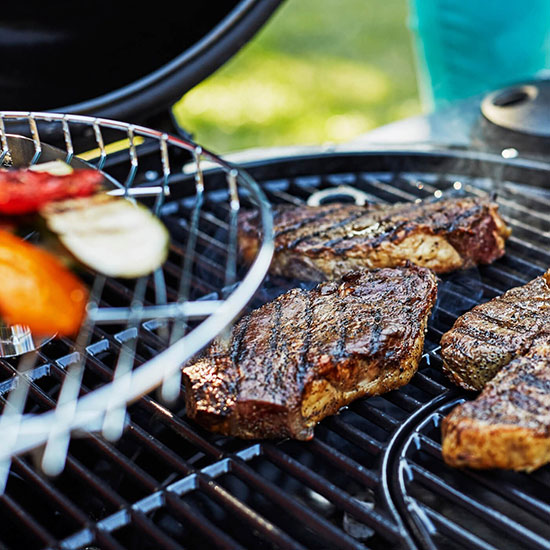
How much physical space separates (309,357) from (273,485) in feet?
1.10

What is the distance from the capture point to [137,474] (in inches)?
73.4

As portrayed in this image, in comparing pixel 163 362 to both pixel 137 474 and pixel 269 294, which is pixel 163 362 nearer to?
pixel 137 474

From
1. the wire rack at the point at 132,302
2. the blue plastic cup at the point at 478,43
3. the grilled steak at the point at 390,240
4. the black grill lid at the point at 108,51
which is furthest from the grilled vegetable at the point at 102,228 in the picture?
the blue plastic cup at the point at 478,43

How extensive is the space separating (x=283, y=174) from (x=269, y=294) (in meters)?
0.81

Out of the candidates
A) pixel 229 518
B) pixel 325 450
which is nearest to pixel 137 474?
pixel 229 518

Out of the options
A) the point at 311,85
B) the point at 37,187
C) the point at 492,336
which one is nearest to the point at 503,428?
the point at 492,336

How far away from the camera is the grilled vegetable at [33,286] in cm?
181

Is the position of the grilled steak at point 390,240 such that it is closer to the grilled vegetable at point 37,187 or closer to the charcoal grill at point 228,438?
the charcoal grill at point 228,438

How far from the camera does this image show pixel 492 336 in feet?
6.96

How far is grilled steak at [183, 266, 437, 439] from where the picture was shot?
193 centimetres

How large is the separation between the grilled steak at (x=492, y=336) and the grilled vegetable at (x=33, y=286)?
37.9 inches

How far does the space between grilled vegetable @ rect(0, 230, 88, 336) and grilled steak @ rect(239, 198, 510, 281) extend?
33.6 inches

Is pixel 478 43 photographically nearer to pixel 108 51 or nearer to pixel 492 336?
pixel 108 51

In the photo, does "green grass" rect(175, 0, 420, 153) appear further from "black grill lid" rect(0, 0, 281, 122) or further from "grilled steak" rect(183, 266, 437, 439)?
"grilled steak" rect(183, 266, 437, 439)
